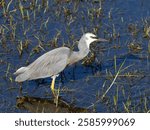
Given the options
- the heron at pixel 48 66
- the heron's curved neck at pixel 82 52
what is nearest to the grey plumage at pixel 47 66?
the heron at pixel 48 66

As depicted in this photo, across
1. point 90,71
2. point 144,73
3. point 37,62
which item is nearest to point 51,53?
point 37,62

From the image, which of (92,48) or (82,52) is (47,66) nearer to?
(82,52)

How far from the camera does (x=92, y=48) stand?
1065 centimetres

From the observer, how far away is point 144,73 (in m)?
9.77

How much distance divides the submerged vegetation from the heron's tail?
0.23m

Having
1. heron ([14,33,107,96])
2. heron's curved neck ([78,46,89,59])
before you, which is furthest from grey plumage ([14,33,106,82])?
heron's curved neck ([78,46,89,59])

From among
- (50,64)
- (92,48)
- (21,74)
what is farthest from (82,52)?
(21,74)

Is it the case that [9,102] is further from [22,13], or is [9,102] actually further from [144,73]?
[22,13]

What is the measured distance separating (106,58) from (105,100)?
4.68ft

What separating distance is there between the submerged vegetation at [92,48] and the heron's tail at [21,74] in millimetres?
229

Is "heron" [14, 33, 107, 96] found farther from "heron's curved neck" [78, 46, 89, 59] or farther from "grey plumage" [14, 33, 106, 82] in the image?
"heron's curved neck" [78, 46, 89, 59]

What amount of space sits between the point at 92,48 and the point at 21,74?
1.74 m

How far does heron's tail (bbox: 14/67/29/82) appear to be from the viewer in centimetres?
928

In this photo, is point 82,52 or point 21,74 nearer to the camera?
point 21,74
